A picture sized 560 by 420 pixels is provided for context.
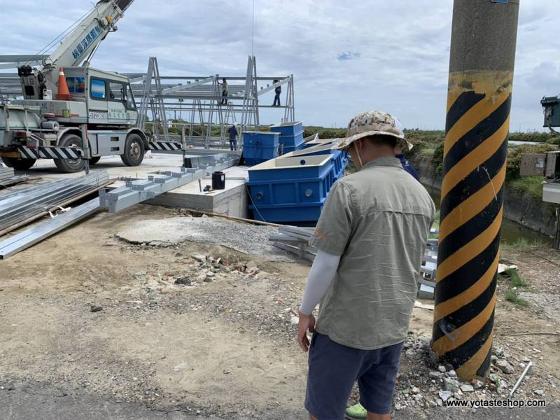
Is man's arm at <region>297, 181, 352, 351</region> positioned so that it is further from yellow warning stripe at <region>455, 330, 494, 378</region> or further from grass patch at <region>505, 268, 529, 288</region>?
grass patch at <region>505, 268, 529, 288</region>

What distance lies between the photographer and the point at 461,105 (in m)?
2.97

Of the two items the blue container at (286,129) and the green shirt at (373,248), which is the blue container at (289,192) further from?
the green shirt at (373,248)

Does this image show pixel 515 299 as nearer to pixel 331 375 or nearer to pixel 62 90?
pixel 331 375

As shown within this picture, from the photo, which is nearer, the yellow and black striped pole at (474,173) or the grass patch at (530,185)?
the yellow and black striped pole at (474,173)

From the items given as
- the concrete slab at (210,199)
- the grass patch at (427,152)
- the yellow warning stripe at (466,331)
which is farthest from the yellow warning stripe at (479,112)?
the grass patch at (427,152)

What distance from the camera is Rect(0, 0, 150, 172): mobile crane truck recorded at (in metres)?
11.3

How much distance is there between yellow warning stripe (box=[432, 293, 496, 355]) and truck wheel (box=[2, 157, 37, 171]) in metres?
12.5

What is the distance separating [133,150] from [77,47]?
3.43 meters

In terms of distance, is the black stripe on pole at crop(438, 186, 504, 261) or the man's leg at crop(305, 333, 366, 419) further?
the black stripe on pole at crop(438, 186, 504, 261)

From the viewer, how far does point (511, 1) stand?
2863mm

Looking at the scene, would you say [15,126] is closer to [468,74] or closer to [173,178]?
[173,178]

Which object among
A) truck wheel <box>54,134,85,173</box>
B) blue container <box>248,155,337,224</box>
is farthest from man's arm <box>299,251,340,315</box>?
truck wheel <box>54,134,85,173</box>

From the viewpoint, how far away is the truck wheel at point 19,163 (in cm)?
1241

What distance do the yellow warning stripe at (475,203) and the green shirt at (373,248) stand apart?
1.04 meters
